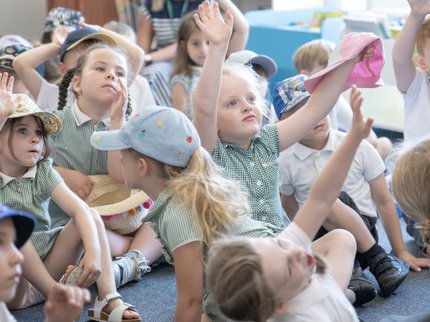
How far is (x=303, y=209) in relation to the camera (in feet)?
4.71

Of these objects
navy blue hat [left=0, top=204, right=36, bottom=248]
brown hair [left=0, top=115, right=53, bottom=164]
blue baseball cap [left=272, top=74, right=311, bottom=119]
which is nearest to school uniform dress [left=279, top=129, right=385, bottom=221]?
blue baseball cap [left=272, top=74, right=311, bottom=119]

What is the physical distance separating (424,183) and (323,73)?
40 centimetres

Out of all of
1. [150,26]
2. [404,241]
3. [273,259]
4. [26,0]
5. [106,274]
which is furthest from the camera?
[26,0]

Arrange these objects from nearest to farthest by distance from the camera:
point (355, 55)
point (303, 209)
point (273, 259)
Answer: point (273, 259) < point (303, 209) < point (355, 55)

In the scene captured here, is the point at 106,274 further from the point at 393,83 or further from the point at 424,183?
the point at 393,83

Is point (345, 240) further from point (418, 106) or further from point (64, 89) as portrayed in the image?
point (64, 89)

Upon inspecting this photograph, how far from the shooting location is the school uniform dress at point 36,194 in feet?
6.27

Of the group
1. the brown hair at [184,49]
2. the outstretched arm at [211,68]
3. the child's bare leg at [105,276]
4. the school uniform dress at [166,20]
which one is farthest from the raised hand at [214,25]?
the school uniform dress at [166,20]

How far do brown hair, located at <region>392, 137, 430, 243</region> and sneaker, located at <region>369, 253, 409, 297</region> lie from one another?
496 millimetres

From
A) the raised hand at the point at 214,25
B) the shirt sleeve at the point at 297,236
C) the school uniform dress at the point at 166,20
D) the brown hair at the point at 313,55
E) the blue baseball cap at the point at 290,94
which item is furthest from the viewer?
the school uniform dress at the point at 166,20

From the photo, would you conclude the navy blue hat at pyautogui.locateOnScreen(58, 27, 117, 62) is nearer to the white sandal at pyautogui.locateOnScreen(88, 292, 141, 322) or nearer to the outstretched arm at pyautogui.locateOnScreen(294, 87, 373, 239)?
the white sandal at pyautogui.locateOnScreen(88, 292, 141, 322)

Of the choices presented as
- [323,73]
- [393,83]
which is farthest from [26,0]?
[323,73]

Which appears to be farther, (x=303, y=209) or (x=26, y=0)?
(x=26, y=0)

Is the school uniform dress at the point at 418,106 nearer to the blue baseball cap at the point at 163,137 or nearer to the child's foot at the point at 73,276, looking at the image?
the blue baseball cap at the point at 163,137
